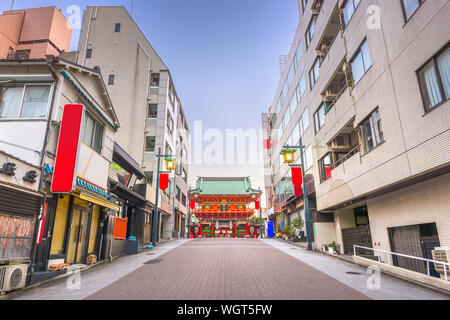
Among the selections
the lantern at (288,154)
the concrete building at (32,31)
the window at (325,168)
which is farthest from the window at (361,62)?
the concrete building at (32,31)

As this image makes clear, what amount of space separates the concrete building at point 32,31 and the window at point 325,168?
45003 millimetres

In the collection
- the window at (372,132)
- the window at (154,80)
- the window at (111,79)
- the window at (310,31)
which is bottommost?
the window at (372,132)

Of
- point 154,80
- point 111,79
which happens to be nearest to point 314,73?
point 154,80

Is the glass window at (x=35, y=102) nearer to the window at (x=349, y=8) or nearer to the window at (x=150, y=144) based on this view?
the window at (x=349, y=8)

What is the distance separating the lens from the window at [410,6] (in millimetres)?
9504

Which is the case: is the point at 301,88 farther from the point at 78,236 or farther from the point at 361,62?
the point at 78,236

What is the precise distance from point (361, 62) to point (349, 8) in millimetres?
3958

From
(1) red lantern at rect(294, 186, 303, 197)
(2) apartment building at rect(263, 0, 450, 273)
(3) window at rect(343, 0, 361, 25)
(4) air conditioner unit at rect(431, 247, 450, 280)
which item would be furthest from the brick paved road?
(3) window at rect(343, 0, 361, 25)

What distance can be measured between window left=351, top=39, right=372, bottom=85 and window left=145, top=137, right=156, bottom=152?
22.3 meters

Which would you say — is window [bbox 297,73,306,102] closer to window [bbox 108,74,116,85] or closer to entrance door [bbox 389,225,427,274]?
entrance door [bbox 389,225,427,274]

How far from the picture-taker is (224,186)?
56094 mm

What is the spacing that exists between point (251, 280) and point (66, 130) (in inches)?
338
